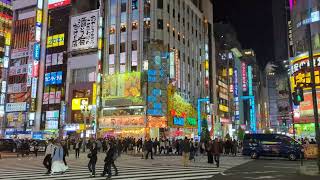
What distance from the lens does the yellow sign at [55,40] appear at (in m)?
67.4

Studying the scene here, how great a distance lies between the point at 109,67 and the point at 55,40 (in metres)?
14.9

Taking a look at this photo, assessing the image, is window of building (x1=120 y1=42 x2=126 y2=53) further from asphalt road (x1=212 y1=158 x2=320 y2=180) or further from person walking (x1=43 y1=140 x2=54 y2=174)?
person walking (x1=43 y1=140 x2=54 y2=174)

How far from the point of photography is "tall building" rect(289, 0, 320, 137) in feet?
145

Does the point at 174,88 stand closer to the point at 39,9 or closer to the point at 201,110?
the point at 201,110

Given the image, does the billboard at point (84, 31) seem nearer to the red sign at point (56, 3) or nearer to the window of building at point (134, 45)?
the red sign at point (56, 3)

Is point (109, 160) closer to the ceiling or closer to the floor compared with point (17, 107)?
closer to the floor

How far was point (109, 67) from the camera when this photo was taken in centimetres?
5956

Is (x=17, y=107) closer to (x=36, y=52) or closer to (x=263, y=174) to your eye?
(x=36, y=52)

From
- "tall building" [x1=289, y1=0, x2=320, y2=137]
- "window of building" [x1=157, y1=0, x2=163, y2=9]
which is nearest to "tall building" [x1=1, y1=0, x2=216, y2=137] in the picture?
"window of building" [x1=157, y1=0, x2=163, y2=9]

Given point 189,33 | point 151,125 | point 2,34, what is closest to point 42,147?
point 151,125

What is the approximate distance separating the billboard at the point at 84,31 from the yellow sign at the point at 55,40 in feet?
13.0

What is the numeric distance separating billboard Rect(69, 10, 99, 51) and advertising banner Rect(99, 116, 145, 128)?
13.1 metres

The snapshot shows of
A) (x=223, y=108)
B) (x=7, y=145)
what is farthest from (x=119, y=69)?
(x=223, y=108)

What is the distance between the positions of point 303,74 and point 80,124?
35.6 m
